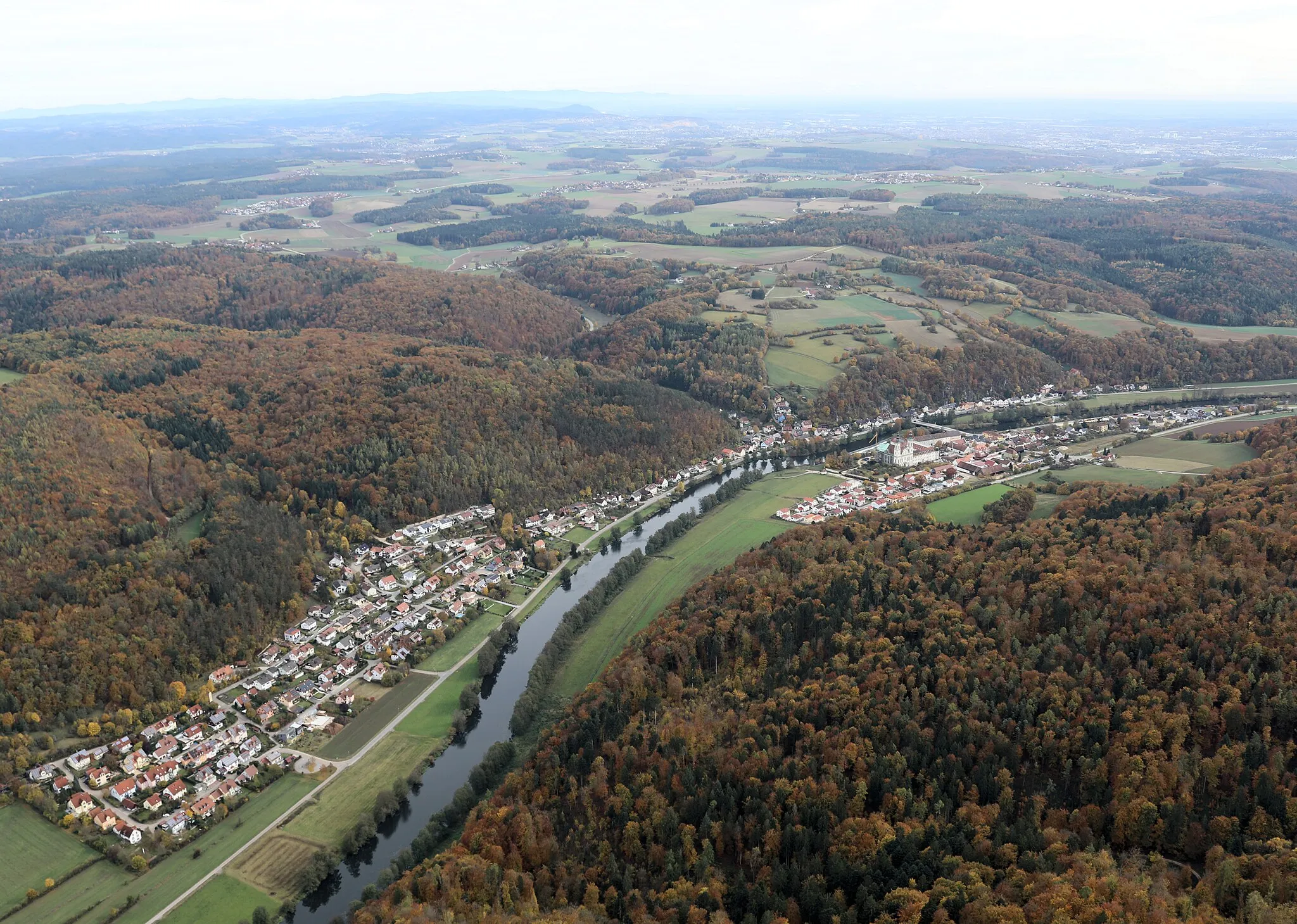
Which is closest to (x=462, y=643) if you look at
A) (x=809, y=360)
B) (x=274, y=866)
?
(x=274, y=866)

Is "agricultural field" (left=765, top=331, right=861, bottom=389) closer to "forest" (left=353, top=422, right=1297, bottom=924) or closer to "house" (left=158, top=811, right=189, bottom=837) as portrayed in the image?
"forest" (left=353, top=422, right=1297, bottom=924)

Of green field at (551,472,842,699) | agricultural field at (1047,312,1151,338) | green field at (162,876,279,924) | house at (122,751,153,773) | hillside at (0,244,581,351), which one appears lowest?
green field at (162,876,279,924)

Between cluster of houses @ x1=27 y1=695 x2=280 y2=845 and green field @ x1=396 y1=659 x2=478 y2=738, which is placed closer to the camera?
cluster of houses @ x1=27 y1=695 x2=280 y2=845

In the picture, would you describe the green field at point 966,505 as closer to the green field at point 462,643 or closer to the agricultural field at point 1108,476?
the agricultural field at point 1108,476

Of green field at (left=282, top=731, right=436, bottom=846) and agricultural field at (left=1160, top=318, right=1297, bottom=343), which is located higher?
agricultural field at (left=1160, top=318, right=1297, bottom=343)

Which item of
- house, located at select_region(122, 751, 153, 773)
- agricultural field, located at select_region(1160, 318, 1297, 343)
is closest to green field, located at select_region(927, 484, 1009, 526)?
house, located at select_region(122, 751, 153, 773)

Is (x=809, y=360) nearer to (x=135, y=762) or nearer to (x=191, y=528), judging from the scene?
(x=191, y=528)
